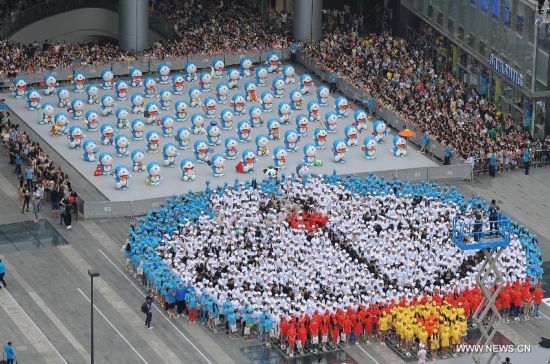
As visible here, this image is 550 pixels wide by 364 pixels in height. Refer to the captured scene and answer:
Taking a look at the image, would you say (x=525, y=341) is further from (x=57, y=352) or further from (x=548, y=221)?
(x=57, y=352)

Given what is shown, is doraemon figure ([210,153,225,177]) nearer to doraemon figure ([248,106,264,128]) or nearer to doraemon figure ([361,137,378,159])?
doraemon figure ([248,106,264,128])

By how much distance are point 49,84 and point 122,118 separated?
6.60 metres

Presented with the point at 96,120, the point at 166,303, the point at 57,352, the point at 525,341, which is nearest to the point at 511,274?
the point at 525,341

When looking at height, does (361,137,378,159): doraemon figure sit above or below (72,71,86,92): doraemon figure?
below


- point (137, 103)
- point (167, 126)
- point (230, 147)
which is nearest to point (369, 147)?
point (230, 147)

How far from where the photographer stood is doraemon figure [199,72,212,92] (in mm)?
105188

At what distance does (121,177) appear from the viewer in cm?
9031

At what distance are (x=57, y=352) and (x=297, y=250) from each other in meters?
13.2

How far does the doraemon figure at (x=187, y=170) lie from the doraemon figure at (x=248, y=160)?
2.86 metres

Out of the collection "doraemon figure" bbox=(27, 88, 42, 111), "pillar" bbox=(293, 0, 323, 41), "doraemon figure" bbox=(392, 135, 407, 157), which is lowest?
"doraemon figure" bbox=(392, 135, 407, 157)

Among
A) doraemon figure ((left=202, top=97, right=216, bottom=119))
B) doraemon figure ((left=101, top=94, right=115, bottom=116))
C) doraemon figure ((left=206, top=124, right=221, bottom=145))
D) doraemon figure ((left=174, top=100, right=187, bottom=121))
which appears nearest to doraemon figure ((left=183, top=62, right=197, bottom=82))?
doraemon figure ((left=202, top=97, right=216, bottom=119))

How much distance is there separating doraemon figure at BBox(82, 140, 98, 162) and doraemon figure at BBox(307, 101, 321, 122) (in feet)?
45.1

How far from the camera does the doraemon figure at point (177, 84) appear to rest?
343ft

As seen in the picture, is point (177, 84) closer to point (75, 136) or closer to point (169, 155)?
point (75, 136)
